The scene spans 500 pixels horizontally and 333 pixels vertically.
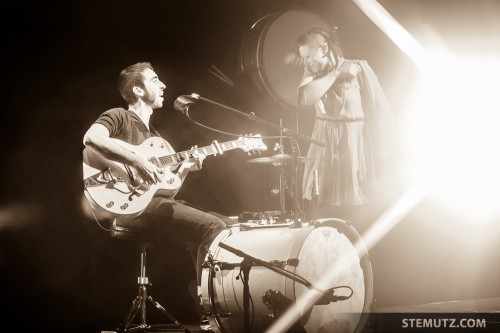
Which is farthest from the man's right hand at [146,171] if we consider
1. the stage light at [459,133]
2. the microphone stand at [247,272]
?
the stage light at [459,133]

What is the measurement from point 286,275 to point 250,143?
131 centimetres

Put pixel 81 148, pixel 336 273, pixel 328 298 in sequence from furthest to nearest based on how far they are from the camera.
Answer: pixel 81 148 → pixel 336 273 → pixel 328 298

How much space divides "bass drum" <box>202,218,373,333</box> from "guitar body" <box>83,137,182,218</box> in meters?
0.50

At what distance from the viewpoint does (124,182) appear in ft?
11.0

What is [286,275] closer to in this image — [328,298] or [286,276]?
[286,276]

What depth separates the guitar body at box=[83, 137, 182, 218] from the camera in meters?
3.28

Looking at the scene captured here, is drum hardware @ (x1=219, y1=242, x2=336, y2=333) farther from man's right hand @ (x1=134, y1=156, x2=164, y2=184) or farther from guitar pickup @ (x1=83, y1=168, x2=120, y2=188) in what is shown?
guitar pickup @ (x1=83, y1=168, x2=120, y2=188)

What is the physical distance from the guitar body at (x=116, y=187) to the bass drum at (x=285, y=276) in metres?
0.50

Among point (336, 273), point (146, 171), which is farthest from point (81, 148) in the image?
point (336, 273)

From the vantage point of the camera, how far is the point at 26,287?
3664 mm

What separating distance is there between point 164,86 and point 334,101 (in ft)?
4.48

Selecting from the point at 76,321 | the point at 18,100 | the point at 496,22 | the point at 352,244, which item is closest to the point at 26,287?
the point at 76,321

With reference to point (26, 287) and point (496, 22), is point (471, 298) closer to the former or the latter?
point (496, 22)

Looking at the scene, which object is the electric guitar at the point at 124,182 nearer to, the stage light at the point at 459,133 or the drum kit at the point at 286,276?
the drum kit at the point at 286,276
